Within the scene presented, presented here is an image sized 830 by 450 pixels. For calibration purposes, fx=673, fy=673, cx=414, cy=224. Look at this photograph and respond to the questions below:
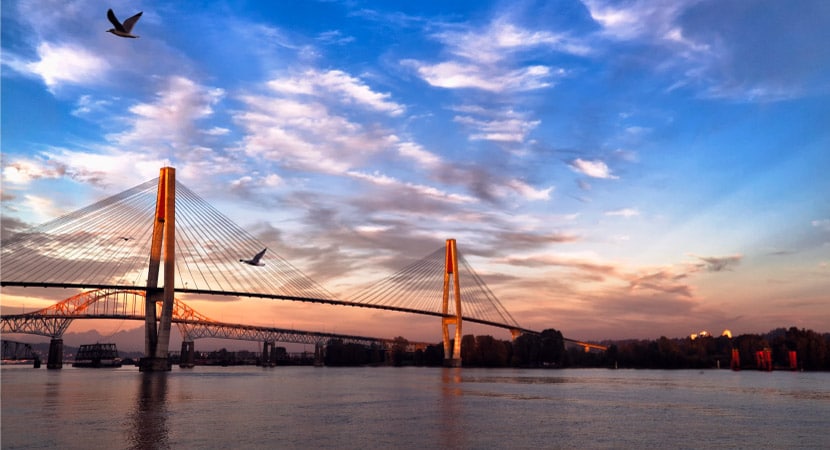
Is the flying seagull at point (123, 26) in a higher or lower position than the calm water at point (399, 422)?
higher

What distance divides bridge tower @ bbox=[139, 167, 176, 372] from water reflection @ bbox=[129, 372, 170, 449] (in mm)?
17795

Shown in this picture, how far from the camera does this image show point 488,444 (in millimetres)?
24219

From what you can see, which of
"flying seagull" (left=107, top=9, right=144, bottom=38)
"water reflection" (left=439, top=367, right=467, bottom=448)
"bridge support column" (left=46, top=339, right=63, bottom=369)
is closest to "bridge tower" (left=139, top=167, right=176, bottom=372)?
"water reflection" (left=439, top=367, right=467, bottom=448)

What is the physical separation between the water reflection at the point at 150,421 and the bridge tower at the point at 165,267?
17.8m

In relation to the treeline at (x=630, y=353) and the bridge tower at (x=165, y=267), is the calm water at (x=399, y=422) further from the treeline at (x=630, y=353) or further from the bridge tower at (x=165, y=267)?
the treeline at (x=630, y=353)

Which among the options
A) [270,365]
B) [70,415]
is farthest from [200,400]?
[270,365]

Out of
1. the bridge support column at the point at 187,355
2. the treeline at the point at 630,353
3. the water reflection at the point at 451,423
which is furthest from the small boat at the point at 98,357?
the water reflection at the point at 451,423

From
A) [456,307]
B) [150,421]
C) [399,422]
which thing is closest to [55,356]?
[456,307]

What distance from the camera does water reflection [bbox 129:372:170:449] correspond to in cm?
2342

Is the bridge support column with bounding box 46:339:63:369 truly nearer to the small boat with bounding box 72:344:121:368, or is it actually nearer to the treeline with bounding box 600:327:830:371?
the small boat with bounding box 72:344:121:368

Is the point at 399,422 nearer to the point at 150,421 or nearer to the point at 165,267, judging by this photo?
the point at 150,421

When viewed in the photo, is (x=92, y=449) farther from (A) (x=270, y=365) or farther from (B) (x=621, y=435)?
(A) (x=270, y=365)

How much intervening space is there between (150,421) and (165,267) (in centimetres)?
3933

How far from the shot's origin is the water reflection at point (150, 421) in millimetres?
23422
